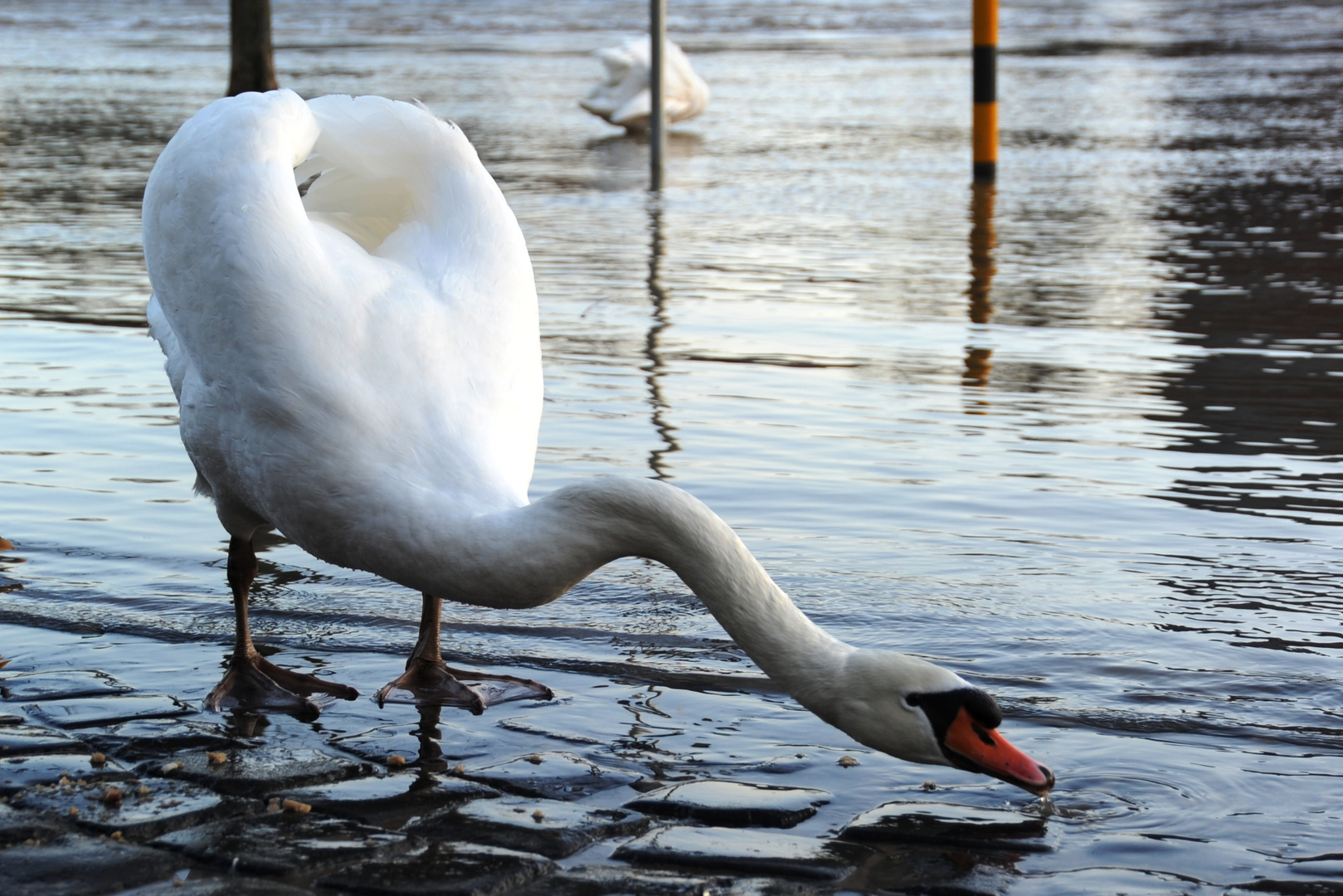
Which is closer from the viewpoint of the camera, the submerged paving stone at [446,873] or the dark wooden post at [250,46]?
the submerged paving stone at [446,873]

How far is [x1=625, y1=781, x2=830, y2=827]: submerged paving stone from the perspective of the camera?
381cm

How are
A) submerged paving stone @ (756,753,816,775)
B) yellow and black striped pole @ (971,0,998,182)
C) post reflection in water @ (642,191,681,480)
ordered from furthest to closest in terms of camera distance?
yellow and black striped pole @ (971,0,998,182), post reflection in water @ (642,191,681,480), submerged paving stone @ (756,753,816,775)

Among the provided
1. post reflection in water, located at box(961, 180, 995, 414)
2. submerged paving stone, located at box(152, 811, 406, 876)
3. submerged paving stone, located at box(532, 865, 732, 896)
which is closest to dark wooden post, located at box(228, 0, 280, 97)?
post reflection in water, located at box(961, 180, 995, 414)

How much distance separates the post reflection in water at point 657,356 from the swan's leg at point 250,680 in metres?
2.04

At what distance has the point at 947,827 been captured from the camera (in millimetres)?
3791

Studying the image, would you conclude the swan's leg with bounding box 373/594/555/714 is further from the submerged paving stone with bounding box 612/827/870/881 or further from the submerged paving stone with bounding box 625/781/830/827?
the submerged paving stone with bounding box 612/827/870/881

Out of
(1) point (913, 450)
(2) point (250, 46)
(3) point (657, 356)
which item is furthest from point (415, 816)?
(2) point (250, 46)

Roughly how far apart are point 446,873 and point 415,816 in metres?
0.34

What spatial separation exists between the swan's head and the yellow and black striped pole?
33.8ft

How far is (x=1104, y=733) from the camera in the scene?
4.37 meters

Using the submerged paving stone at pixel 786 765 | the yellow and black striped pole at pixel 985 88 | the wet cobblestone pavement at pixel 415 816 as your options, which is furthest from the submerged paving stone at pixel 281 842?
the yellow and black striped pole at pixel 985 88

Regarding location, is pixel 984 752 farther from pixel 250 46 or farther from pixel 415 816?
pixel 250 46

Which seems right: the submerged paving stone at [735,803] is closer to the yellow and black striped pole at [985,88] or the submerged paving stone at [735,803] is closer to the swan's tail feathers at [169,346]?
the swan's tail feathers at [169,346]

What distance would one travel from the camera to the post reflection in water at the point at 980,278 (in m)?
8.15
